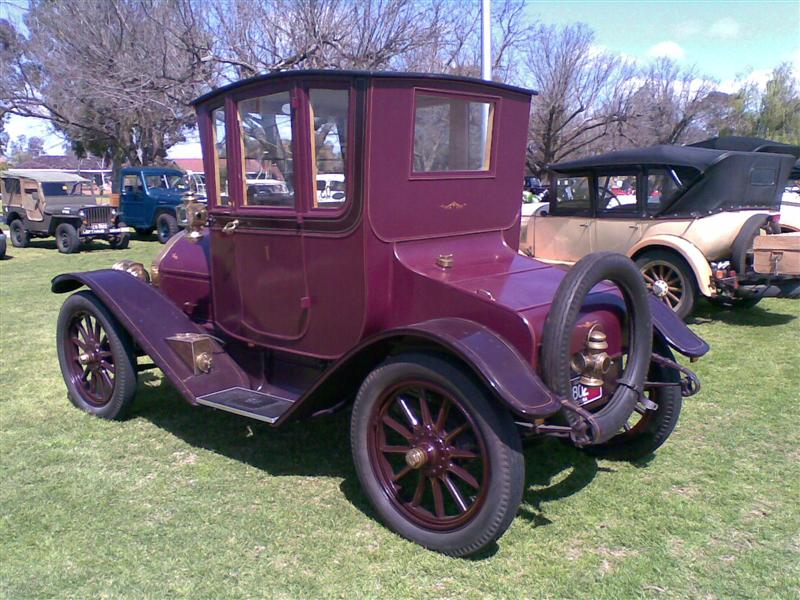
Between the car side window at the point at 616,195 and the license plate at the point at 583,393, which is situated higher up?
the car side window at the point at 616,195

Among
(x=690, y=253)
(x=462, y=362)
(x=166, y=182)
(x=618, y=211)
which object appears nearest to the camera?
(x=462, y=362)

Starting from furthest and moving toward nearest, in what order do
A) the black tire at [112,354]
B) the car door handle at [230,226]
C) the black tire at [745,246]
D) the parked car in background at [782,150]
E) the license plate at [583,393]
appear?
1. the parked car in background at [782,150]
2. the black tire at [745,246]
3. the black tire at [112,354]
4. the car door handle at [230,226]
5. the license plate at [583,393]

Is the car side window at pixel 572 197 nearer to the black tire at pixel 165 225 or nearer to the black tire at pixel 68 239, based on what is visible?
the black tire at pixel 165 225

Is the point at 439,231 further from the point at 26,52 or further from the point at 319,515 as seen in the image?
the point at 26,52

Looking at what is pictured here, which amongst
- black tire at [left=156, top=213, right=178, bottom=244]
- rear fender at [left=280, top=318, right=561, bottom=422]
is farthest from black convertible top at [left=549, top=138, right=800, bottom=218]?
black tire at [left=156, top=213, right=178, bottom=244]

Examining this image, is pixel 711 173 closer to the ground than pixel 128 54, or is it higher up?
closer to the ground

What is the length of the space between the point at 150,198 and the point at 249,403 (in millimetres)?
14427

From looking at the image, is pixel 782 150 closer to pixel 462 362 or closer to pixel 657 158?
pixel 657 158

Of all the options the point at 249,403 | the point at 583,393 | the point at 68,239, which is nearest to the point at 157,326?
the point at 249,403

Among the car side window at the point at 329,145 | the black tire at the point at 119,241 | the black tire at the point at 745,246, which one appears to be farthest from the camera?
the black tire at the point at 119,241

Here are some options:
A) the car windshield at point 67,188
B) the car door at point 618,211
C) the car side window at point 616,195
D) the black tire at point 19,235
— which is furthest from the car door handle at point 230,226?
the black tire at point 19,235

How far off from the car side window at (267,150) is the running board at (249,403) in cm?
105

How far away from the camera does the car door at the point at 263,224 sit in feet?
11.6

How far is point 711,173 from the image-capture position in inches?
291
